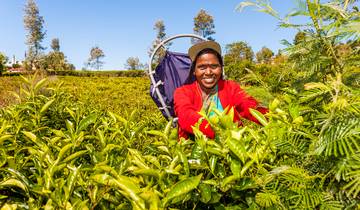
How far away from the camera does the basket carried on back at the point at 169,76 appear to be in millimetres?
4410

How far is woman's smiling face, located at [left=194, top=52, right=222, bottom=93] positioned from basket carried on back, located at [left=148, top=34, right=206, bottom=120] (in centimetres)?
107

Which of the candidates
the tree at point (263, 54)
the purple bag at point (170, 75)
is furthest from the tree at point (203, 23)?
the purple bag at point (170, 75)

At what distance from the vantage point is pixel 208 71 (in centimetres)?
321

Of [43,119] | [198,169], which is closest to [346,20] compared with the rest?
[198,169]

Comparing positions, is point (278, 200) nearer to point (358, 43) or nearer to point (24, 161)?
point (358, 43)

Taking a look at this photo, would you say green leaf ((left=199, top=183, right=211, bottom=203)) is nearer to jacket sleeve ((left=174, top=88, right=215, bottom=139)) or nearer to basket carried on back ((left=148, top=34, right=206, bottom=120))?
jacket sleeve ((left=174, top=88, right=215, bottom=139))

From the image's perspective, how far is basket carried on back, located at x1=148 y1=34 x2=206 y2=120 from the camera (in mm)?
4410

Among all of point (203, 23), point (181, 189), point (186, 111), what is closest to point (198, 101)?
point (186, 111)

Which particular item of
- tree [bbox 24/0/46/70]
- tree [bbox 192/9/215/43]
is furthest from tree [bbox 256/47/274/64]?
tree [bbox 24/0/46/70]

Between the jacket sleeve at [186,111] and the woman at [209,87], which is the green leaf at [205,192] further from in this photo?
the woman at [209,87]

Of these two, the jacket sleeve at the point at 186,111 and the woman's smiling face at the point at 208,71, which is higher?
the woman's smiling face at the point at 208,71

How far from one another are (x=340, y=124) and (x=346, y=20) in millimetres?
350

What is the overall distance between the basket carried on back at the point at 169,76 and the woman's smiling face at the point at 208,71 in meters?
1.07

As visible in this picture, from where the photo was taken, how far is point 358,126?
0.95 m
